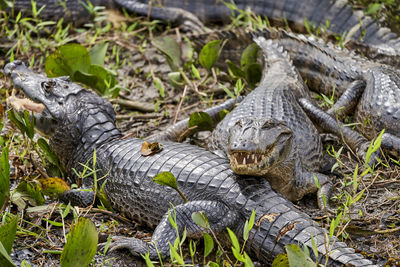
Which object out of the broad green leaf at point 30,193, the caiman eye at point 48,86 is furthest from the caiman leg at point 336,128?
the broad green leaf at point 30,193

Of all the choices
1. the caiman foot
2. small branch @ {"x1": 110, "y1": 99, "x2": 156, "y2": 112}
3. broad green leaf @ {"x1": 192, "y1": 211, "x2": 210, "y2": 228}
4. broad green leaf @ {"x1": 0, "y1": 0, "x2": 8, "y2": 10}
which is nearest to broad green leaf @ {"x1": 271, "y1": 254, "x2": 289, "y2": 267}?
broad green leaf @ {"x1": 192, "y1": 211, "x2": 210, "y2": 228}

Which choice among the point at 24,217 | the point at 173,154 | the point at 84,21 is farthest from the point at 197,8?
the point at 24,217

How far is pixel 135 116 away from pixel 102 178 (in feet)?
4.23

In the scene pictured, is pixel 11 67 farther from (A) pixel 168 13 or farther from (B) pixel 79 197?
(A) pixel 168 13

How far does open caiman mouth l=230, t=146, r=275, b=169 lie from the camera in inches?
125

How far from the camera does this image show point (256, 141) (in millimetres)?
3199

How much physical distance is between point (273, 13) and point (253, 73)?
1632mm

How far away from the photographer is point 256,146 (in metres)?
3.18

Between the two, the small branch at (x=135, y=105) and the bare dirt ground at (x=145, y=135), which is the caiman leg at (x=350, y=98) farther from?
the small branch at (x=135, y=105)

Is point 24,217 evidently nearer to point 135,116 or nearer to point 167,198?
point 167,198

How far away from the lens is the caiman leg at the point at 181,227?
3.08 meters

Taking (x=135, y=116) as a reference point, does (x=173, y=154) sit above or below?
above

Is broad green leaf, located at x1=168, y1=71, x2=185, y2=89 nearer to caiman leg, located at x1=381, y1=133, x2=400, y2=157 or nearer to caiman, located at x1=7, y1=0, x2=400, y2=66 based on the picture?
caiman, located at x1=7, y1=0, x2=400, y2=66

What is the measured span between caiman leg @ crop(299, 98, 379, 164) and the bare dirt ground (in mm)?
88
